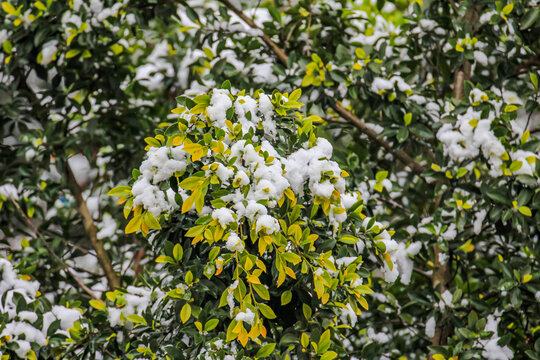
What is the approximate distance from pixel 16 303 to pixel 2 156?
1121mm

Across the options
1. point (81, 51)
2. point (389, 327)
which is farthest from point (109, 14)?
point (389, 327)

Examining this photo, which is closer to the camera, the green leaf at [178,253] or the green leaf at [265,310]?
the green leaf at [265,310]

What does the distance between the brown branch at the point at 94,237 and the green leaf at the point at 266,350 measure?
1.46 m

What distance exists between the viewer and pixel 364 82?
2.70 meters

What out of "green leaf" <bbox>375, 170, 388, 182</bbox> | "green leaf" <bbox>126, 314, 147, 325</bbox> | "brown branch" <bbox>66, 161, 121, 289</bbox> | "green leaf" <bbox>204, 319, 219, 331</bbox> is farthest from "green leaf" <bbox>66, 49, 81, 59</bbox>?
"green leaf" <bbox>204, 319, 219, 331</bbox>

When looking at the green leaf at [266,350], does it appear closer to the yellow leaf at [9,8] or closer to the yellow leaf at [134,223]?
the yellow leaf at [134,223]

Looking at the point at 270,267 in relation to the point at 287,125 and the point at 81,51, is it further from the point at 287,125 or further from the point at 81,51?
the point at 81,51

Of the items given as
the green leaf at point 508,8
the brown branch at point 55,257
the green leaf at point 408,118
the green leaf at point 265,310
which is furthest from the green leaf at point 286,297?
the green leaf at point 508,8

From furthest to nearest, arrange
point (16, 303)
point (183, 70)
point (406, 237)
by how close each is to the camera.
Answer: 1. point (183, 70)
2. point (406, 237)
3. point (16, 303)

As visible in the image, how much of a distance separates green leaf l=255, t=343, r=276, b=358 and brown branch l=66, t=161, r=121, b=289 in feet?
4.78

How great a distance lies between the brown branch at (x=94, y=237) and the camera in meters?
3.02

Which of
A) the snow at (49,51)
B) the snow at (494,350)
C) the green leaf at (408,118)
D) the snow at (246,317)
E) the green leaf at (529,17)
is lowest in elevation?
the snow at (494,350)

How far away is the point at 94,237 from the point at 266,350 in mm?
1674

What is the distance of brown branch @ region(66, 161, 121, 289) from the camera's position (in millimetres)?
3016
